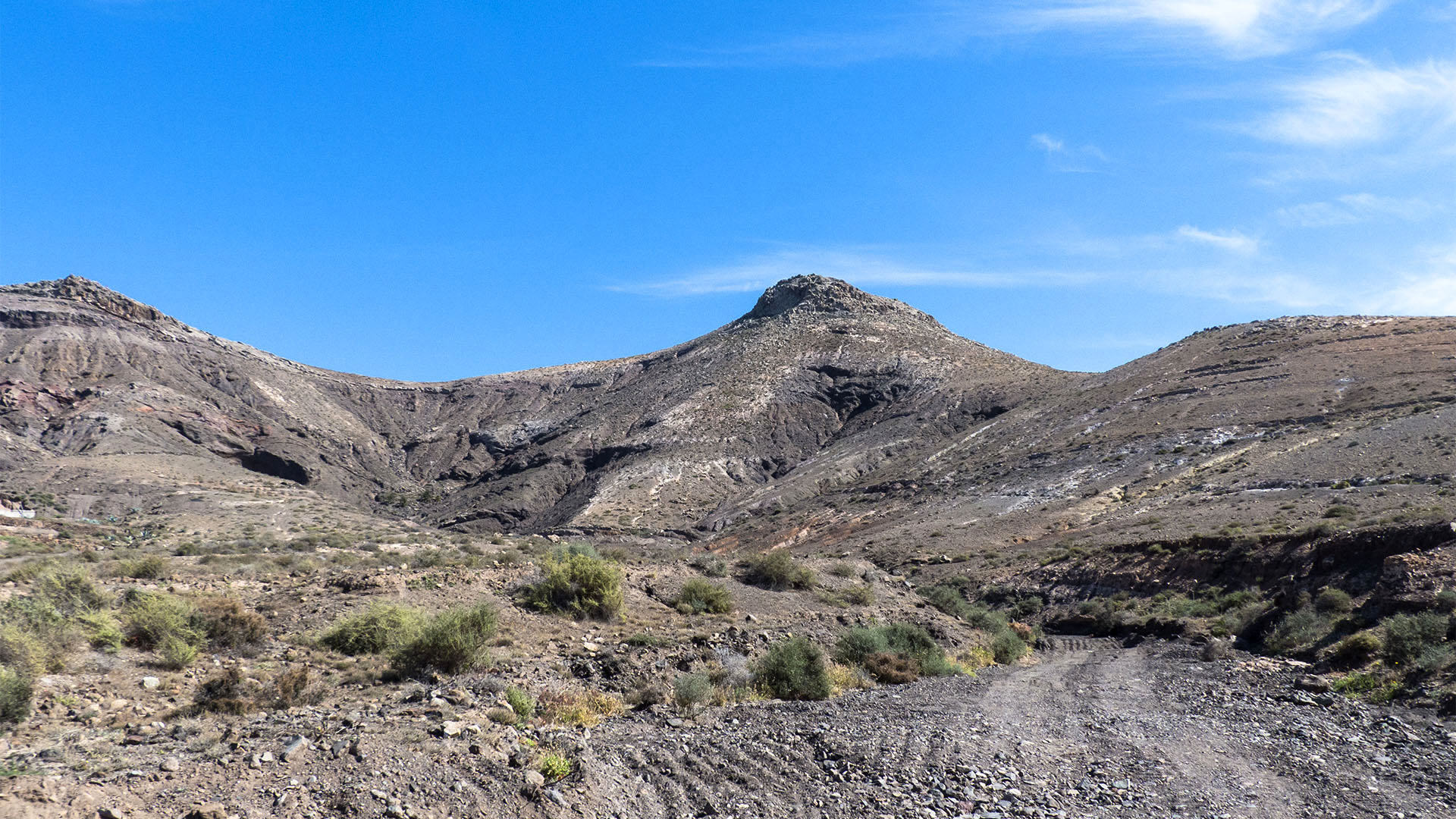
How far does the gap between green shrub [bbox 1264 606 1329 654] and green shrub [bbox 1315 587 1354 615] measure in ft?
0.68

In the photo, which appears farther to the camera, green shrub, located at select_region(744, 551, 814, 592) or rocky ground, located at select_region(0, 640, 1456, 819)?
green shrub, located at select_region(744, 551, 814, 592)

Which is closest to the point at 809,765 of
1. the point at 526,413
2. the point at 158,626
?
the point at 158,626

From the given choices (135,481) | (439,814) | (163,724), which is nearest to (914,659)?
(439,814)

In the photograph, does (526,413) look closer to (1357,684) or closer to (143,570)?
(143,570)

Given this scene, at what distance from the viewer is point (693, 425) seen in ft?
261

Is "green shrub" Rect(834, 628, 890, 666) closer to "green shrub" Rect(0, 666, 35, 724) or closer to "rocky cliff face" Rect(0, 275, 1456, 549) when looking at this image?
"green shrub" Rect(0, 666, 35, 724)

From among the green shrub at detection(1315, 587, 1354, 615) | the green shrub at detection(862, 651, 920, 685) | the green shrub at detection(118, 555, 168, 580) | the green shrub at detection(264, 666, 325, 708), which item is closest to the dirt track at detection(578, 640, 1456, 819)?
the green shrub at detection(862, 651, 920, 685)

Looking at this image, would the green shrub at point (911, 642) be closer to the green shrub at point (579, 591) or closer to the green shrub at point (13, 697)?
the green shrub at point (579, 591)

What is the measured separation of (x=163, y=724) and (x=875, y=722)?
9.25 m

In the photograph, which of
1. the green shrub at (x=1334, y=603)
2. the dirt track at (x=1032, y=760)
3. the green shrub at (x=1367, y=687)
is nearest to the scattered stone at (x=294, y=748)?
the dirt track at (x=1032, y=760)

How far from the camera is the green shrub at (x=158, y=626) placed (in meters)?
12.3

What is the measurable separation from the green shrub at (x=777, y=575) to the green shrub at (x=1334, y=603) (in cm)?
1313

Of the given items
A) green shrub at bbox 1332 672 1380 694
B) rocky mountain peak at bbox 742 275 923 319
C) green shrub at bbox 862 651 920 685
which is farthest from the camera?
rocky mountain peak at bbox 742 275 923 319

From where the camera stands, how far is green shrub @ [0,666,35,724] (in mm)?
8805
